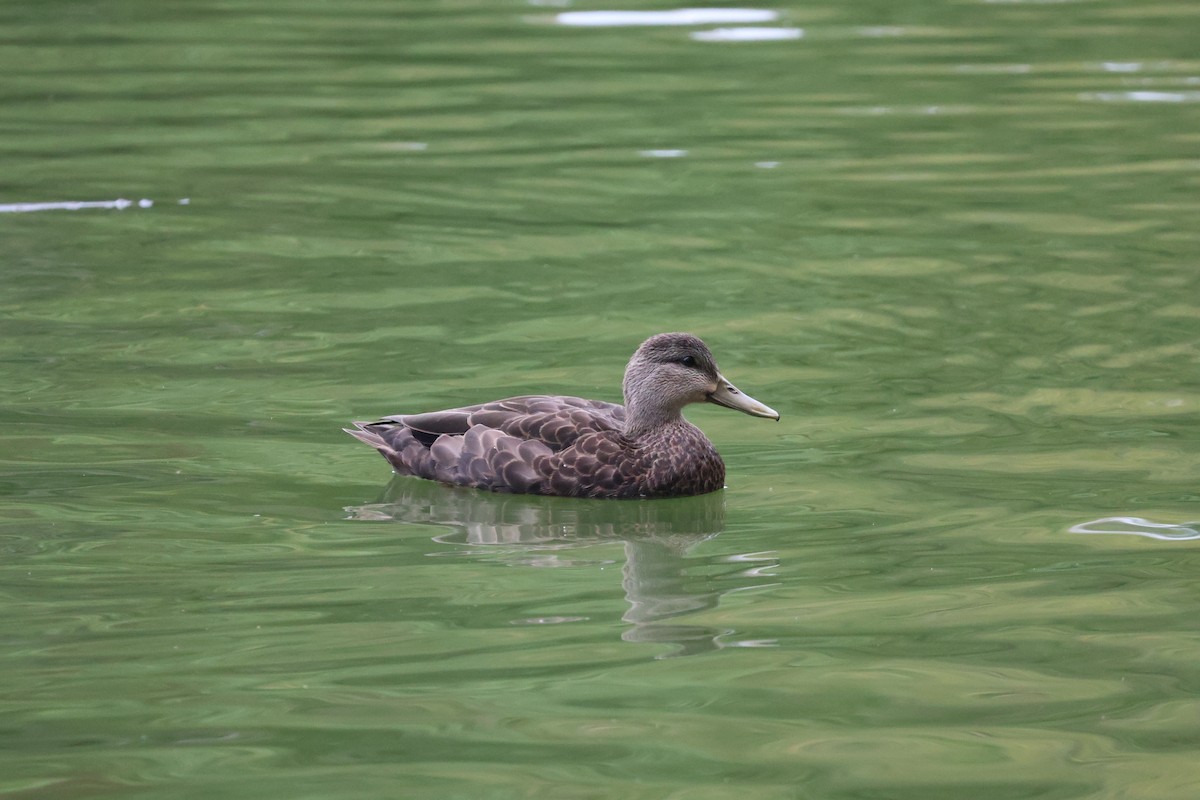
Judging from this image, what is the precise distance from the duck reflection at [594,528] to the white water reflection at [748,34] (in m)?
10.3

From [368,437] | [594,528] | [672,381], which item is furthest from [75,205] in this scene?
[594,528]

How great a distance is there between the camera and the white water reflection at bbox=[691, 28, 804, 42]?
1814 cm

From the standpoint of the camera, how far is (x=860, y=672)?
6.18 meters

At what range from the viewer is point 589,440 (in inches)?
331

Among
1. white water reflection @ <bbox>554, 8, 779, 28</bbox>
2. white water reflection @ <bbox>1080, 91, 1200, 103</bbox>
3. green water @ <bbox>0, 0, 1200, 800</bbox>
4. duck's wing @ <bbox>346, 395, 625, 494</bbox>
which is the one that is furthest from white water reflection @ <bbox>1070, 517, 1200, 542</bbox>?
white water reflection @ <bbox>554, 8, 779, 28</bbox>

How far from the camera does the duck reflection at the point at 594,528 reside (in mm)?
7078

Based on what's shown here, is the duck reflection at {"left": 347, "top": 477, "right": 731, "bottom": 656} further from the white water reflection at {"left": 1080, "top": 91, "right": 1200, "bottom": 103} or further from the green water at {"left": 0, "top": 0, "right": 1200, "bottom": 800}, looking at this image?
the white water reflection at {"left": 1080, "top": 91, "right": 1200, "bottom": 103}

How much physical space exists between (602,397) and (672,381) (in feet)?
4.27

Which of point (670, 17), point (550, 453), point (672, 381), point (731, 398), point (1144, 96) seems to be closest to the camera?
point (550, 453)

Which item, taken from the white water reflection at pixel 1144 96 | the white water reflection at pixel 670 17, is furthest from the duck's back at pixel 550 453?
the white water reflection at pixel 670 17

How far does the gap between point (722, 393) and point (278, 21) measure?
12.0m

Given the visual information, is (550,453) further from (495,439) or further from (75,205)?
(75,205)

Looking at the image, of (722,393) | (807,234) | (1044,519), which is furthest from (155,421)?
(807,234)

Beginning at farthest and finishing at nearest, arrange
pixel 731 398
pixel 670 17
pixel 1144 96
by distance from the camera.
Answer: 1. pixel 670 17
2. pixel 1144 96
3. pixel 731 398
